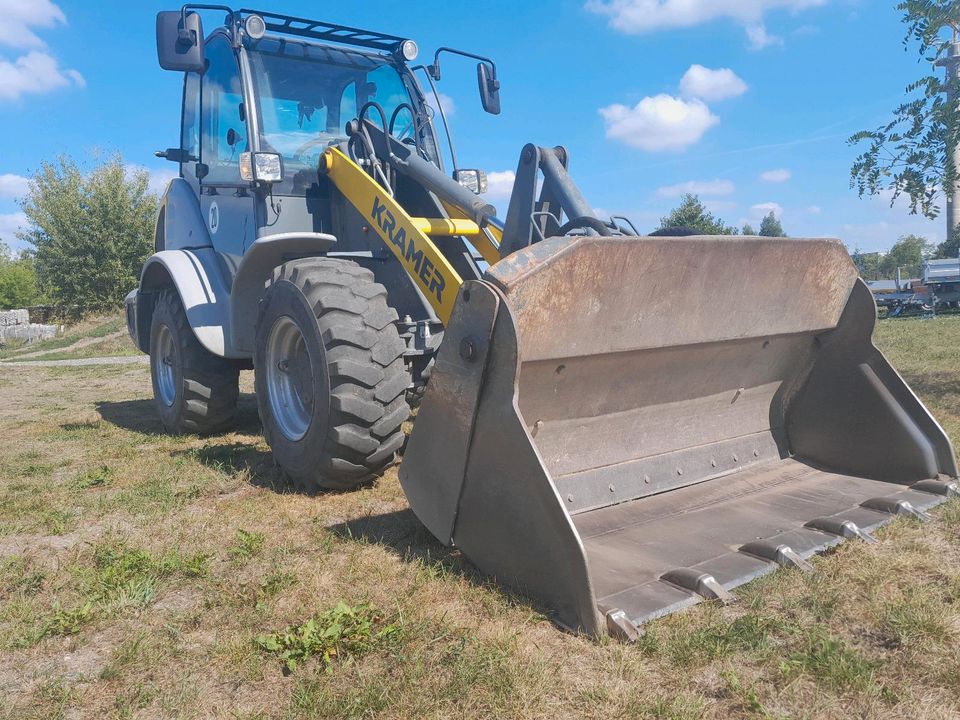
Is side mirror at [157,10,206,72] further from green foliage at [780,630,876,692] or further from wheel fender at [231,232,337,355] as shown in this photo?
green foliage at [780,630,876,692]

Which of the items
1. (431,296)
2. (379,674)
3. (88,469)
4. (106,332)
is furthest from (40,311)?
(379,674)

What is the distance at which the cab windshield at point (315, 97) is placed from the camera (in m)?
5.64

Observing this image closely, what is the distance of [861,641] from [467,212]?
334cm

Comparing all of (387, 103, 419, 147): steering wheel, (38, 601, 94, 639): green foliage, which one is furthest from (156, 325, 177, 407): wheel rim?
(38, 601, 94, 639): green foliage

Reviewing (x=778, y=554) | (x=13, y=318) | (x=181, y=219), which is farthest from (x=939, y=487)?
(x=13, y=318)

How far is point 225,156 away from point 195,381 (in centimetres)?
171

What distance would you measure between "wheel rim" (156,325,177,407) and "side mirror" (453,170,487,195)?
9.15 feet

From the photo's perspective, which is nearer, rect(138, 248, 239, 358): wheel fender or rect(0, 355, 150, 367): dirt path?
rect(138, 248, 239, 358): wheel fender

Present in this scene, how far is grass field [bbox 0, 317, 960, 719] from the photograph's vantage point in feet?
7.70

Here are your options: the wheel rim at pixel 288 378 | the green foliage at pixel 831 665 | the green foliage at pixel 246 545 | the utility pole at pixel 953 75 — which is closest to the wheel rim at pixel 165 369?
the wheel rim at pixel 288 378

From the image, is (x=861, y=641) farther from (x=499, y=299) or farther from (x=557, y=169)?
(x=557, y=169)

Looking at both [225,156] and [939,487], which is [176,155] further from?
[939,487]

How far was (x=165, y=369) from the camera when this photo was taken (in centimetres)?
710

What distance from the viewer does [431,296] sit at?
459 cm
